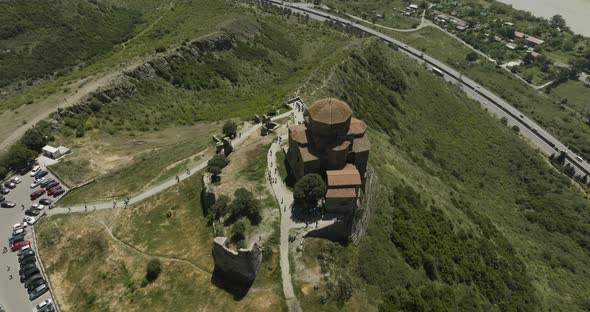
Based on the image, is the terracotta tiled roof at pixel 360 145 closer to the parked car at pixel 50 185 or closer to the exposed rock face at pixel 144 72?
the parked car at pixel 50 185

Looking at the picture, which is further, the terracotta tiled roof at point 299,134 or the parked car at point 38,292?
the terracotta tiled roof at point 299,134

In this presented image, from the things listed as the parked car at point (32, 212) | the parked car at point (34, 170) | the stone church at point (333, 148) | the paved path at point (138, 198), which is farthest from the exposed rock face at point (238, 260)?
the parked car at point (34, 170)

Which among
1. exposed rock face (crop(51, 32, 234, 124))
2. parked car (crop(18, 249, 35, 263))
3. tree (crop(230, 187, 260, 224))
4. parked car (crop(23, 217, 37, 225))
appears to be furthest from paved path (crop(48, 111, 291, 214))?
exposed rock face (crop(51, 32, 234, 124))

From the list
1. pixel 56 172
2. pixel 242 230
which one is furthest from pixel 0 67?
pixel 242 230

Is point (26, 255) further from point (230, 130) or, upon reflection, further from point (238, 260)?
point (230, 130)

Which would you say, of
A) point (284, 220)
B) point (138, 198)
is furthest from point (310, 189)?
point (138, 198)

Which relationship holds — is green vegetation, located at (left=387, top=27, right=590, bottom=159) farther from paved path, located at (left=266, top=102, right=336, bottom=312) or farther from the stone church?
paved path, located at (left=266, top=102, right=336, bottom=312)
